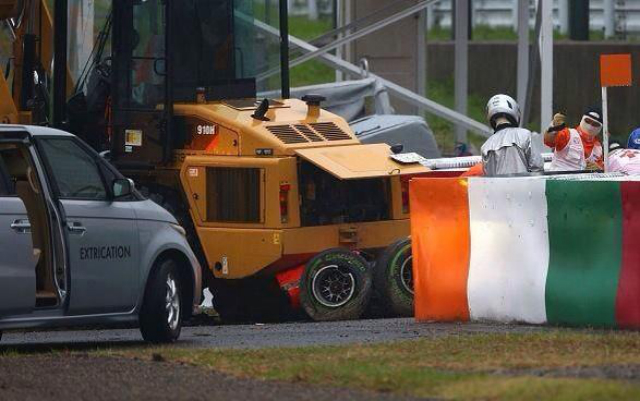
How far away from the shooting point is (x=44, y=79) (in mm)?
17219

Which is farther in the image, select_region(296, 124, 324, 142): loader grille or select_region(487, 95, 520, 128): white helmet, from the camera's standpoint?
select_region(296, 124, 324, 142): loader grille

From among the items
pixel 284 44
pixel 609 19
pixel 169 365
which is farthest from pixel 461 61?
pixel 169 365

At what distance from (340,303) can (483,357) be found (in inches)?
177

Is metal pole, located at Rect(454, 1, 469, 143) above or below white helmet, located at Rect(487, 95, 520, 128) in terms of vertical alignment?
above

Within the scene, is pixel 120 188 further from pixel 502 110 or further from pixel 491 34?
pixel 491 34

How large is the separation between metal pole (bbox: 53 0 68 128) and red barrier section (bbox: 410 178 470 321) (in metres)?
4.18

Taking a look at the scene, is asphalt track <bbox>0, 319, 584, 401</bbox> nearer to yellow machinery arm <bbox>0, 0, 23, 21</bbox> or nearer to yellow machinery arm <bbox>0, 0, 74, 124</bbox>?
yellow machinery arm <bbox>0, 0, 74, 124</bbox>

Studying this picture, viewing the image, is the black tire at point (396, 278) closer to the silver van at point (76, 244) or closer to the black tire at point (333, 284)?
the black tire at point (333, 284)

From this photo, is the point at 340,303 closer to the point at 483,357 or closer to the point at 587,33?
the point at 483,357

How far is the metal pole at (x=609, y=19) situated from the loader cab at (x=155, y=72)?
17051mm

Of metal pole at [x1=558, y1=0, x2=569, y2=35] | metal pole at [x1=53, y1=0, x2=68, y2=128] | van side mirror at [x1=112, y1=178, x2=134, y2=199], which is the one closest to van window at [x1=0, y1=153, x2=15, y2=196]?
van side mirror at [x1=112, y1=178, x2=134, y2=199]

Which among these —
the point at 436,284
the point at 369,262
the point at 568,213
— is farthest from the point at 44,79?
the point at 568,213

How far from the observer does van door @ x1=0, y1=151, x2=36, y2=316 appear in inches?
472

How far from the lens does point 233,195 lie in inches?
631
